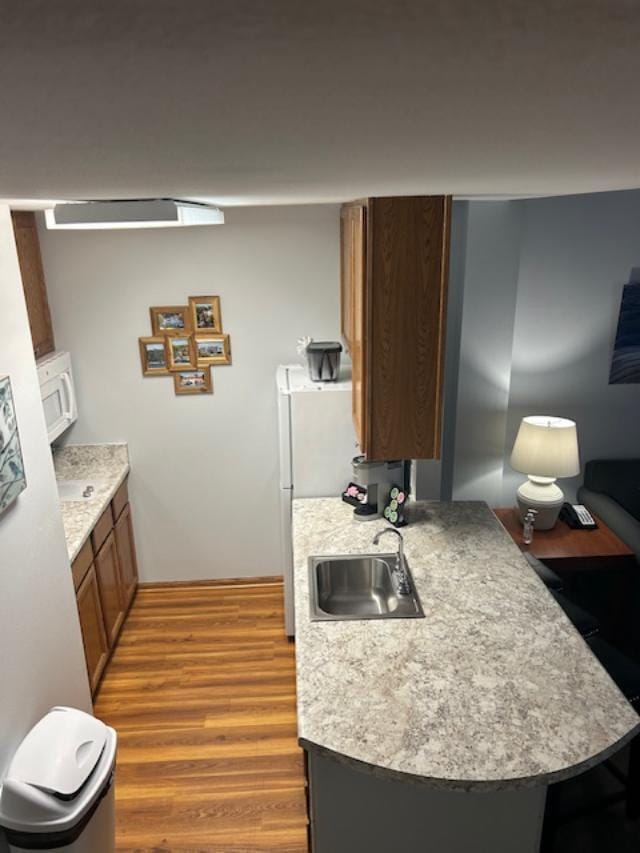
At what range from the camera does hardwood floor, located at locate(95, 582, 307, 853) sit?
8.64 ft

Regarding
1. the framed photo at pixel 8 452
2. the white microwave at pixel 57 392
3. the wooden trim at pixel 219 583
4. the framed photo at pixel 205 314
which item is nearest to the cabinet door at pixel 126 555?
the wooden trim at pixel 219 583

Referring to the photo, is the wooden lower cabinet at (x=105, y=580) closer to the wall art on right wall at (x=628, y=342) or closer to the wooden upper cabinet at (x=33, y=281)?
the wooden upper cabinet at (x=33, y=281)

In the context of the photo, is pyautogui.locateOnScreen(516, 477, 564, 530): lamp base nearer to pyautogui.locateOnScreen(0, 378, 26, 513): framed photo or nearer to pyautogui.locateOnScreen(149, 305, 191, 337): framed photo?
pyautogui.locateOnScreen(149, 305, 191, 337): framed photo

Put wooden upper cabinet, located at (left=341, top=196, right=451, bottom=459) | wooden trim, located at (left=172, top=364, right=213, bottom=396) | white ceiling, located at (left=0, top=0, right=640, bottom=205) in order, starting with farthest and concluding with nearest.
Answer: wooden trim, located at (left=172, top=364, right=213, bottom=396)
wooden upper cabinet, located at (left=341, top=196, right=451, bottom=459)
white ceiling, located at (left=0, top=0, right=640, bottom=205)

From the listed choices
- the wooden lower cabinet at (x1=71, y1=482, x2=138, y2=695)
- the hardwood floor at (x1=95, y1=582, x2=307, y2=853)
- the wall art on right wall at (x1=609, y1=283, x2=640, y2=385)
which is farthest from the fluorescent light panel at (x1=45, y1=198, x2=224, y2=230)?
the wall art on right wall at (x1=609, y1=283, x2=640, y2=385)

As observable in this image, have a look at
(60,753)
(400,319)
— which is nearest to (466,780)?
(60,753)

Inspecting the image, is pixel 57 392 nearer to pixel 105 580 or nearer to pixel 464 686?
pixel 105 580

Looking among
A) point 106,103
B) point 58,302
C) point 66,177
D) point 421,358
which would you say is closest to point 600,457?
point 421,358

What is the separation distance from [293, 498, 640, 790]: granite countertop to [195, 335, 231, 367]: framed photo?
5.38ft

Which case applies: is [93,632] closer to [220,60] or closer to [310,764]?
[310,764]

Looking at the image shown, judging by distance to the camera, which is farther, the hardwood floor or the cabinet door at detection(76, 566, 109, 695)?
Answer: the cabinet door at detection(76, 566, 109, 695)

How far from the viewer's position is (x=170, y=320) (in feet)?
12.4

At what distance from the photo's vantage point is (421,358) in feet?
7.89

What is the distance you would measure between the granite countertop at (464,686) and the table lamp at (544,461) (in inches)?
24.8
